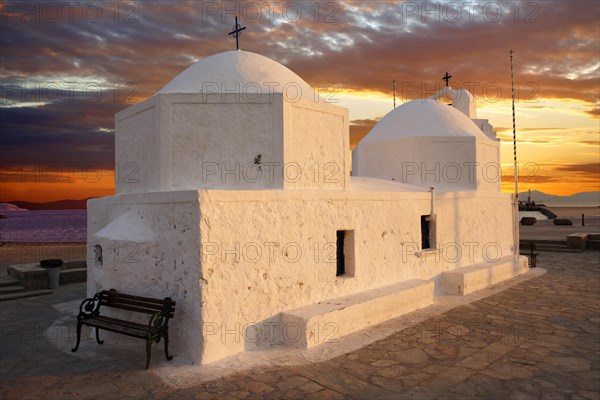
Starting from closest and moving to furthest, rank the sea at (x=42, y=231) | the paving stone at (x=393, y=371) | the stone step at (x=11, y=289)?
the paving stone at (x=393, y=371), the stone step at (x=11, y=289), the sea at (x=42, y=231)

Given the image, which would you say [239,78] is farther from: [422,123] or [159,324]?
[422,123]

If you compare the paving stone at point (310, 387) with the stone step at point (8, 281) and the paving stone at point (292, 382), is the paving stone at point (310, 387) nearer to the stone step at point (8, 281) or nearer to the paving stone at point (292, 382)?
the paving stone at point (292, 382)

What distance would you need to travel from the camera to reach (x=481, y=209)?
12938mm

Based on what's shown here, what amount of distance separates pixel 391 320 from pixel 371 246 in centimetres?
159

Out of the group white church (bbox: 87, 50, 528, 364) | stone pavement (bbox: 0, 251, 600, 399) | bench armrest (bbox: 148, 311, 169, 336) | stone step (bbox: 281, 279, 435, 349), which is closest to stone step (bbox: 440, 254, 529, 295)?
white church (bbox: 87, 50, 528, 364)

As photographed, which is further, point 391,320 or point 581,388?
point 391,320

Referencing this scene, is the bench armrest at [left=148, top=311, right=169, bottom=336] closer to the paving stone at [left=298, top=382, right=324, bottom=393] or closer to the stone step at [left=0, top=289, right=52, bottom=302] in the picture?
the paving stone at [left=298, top=382, right=324, bottom=393]

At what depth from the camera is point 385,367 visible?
624 cm

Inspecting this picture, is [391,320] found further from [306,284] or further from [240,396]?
[240,396]

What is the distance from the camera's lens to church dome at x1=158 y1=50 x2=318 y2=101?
818 centimetres

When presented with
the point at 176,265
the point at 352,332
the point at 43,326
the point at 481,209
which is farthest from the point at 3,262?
the point at 481,209

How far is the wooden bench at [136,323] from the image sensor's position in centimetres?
614

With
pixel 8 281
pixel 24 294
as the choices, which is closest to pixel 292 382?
pixel 24 294

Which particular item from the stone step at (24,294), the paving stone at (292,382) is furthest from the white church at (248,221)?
the stone step at (24,294)
